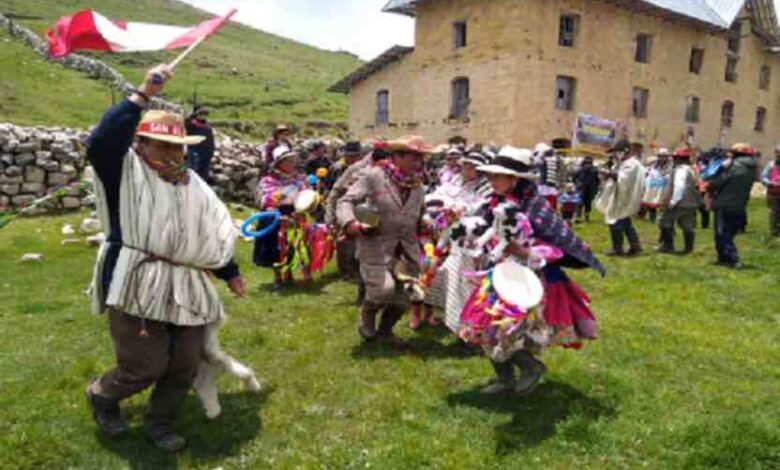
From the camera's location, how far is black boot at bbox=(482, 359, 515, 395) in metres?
5.46

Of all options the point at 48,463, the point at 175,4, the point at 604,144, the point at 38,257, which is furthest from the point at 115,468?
the point at 175,4

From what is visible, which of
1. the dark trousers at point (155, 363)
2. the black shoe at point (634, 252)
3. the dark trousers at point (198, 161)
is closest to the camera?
the dark trousers at point (155, 363)

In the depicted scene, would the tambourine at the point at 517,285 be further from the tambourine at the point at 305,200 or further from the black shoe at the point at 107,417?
the tambourine at the point at 305,200

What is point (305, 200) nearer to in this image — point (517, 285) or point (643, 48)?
point (517, 285)

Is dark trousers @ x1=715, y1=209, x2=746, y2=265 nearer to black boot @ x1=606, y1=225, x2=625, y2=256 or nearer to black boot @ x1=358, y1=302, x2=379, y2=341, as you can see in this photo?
black boot @ x1=606, y1=225, x2=625, y2=256

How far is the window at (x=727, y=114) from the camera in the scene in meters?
38.2

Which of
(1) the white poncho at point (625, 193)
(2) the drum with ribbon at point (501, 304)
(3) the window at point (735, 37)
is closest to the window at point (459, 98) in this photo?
(3) the window at point (735, 37)

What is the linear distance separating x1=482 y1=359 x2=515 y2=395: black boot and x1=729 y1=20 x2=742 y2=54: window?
3884 cm

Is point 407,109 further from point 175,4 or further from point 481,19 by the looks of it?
point 175,4

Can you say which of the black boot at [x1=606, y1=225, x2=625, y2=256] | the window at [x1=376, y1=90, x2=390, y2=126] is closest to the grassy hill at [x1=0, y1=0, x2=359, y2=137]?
the window at [x1=376, y1=90, x2=390, y2=126]

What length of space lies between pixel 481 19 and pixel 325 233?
2313 cm

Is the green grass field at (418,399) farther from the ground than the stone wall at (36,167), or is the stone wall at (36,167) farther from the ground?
the stone wall at (36,167)

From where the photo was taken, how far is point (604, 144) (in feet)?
105

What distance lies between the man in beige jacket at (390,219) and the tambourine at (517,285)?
1799 millimetres
